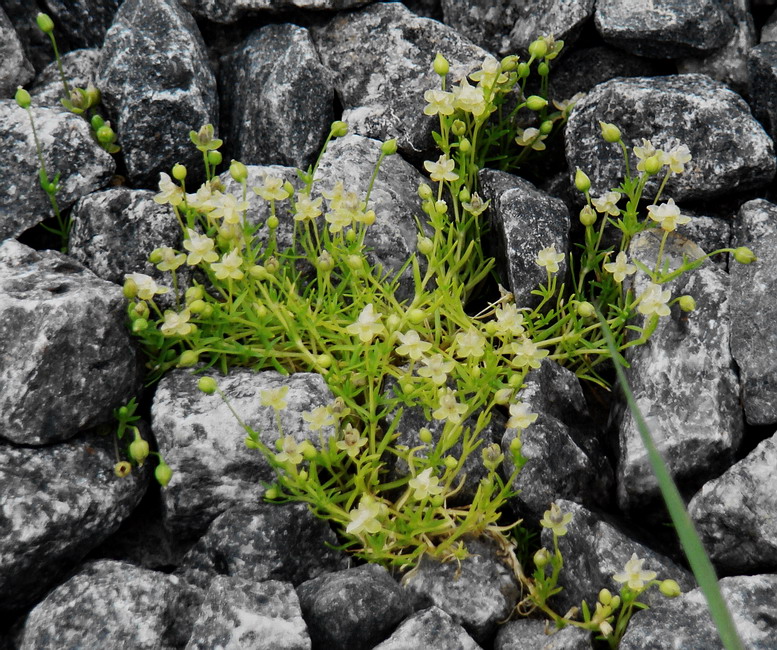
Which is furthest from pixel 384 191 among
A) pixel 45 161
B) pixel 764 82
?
pixel 764 82

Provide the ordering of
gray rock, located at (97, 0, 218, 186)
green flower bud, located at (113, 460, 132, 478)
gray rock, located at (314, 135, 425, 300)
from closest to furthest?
1. green flower bud, located at (113, 460, 132, 478)
2. gray rock, located at (314, 135, 425, 300)
3. gray rock, located at (97, 0, 218, 186)

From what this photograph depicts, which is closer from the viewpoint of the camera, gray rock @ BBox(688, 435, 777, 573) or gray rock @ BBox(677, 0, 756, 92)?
gray rock @ BBox(688, 435, 777, 573)

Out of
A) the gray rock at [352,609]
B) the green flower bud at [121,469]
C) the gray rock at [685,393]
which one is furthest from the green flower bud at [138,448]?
the gray rock at [685,393]

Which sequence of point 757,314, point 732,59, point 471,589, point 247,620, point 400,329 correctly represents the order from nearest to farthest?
point 247,620 < point 471,589 < point 757,314 < point 400,329 < point 732,59

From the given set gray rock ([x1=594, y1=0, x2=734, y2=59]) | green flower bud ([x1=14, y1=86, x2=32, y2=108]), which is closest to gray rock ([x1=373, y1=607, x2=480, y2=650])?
green flower bud ([x1=14, y1=86, x2=32, y2=108])

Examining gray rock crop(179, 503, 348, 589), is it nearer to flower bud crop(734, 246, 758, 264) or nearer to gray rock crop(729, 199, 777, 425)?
gray rock crop(729, 199, 777, 425)

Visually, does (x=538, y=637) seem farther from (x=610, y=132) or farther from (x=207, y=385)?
(x=610, y=132)

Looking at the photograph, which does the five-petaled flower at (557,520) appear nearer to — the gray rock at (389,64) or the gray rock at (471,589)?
the gray rock at (471,589)
